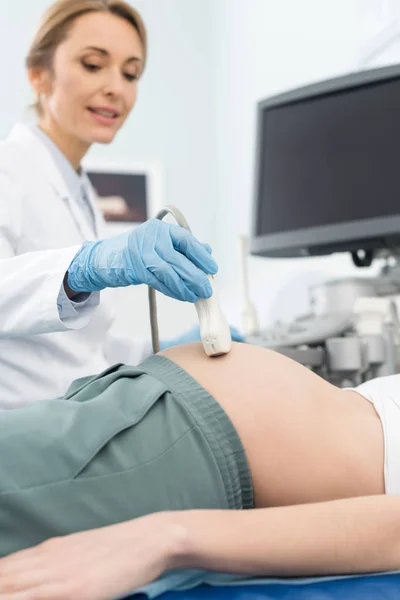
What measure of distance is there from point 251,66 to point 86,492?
2764 millimetres

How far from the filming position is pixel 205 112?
3.57m

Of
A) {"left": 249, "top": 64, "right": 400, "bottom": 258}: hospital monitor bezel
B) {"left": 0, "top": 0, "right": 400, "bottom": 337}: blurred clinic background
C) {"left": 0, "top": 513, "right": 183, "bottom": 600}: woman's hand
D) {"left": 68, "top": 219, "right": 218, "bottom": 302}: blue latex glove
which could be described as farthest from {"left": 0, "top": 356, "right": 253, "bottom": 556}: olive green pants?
{"left": 0, "top": 0, "right": 400, "bottom": 337}: blurred clinic background

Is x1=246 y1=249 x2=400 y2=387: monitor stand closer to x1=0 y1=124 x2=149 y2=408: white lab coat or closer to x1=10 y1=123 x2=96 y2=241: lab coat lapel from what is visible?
x1=0 y1=124 x2=149 y2=408: white lab coat

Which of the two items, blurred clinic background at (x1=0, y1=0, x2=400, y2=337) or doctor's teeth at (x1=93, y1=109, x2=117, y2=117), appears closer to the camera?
doctor's teeth at (x1=93, y1=109, x2=117, y2=117)

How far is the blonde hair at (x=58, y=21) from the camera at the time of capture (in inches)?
64.8

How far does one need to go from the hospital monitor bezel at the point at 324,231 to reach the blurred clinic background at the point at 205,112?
2.46 feet

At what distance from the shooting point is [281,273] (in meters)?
2.75

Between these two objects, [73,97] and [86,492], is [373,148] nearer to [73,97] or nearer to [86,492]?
[73,97]

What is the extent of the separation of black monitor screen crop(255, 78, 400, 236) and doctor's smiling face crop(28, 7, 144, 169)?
1.43ft

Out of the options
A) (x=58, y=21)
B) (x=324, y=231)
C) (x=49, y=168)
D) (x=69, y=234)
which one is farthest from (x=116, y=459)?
(x=58, y=21)

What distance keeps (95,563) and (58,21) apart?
1.39 metres

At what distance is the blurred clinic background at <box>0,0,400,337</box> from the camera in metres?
2.83

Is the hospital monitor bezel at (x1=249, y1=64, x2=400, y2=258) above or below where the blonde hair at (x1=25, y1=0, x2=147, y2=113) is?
below

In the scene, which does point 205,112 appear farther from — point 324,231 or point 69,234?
point 69,234
